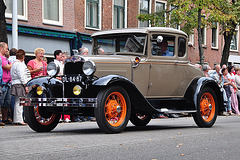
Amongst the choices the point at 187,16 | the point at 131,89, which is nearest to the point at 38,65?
the point at 131,89

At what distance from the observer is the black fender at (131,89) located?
28.5ft

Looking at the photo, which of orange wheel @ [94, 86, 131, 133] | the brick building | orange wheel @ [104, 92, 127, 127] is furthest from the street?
the brick building

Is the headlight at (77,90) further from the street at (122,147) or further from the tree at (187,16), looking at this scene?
the tree at (187,16)

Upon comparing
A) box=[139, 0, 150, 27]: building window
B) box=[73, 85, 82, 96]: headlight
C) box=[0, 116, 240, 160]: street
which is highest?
box=[139, 0, 150, 27]: building window

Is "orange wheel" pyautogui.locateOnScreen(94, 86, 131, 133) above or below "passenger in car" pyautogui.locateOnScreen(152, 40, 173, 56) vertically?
below

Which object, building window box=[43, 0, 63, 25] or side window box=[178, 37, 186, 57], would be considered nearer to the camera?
side window box=[178, 37, 186, 57]

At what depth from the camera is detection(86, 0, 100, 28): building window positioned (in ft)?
82.8

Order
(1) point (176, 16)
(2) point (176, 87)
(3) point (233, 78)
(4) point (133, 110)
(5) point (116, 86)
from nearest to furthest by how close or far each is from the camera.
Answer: (5) point (116, 86), (4) point (133, 110), (2) point (176, 87), (3) point (233, 78), (1) point (176, 16)

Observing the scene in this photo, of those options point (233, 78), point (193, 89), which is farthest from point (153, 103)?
point (233, 78)

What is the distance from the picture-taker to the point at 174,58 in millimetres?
10961

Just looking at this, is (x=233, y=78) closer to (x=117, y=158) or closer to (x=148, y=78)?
(x=148, y=78)

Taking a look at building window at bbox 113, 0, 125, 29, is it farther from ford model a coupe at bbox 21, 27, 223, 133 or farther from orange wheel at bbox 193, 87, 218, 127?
orange wheel at bbox 193, 87, 218, 127

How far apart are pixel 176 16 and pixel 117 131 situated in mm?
15742

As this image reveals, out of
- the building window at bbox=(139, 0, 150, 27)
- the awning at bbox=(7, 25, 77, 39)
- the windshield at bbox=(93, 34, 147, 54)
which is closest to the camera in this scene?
the windshield at bbox=(93, 34, 147, 54)
